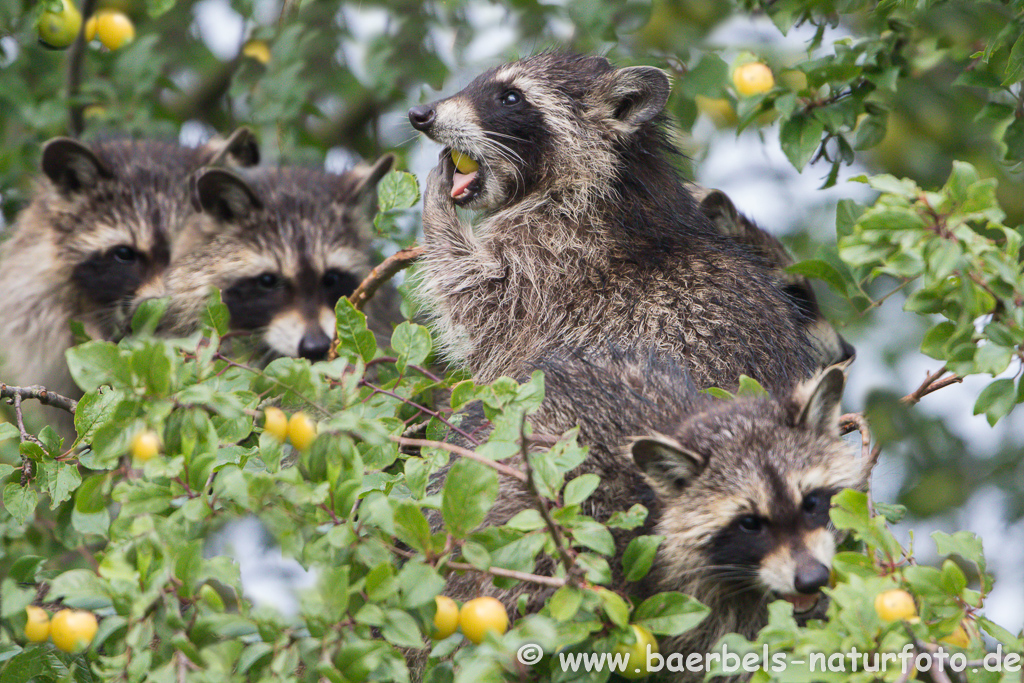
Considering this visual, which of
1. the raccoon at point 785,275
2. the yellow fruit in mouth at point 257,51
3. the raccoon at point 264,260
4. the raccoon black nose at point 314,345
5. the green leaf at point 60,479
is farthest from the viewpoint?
the yellow fruit in mouth at point 257,51

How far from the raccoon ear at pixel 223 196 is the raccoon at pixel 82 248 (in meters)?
0.25

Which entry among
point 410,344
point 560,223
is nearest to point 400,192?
point 560,223

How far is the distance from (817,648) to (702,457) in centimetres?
68

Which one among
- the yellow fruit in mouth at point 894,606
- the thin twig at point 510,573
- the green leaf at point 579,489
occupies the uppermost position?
the green leaf at point 579,489

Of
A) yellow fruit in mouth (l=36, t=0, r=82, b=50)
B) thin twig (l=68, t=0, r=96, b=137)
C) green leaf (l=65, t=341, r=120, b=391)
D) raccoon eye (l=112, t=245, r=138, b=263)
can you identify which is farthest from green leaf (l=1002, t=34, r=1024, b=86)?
thin twig (l=68, t=0, r=96, b=137)

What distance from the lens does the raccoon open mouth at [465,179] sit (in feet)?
13.0

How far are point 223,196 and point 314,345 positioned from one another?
2.92 ft

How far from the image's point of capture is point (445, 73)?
18.1ft

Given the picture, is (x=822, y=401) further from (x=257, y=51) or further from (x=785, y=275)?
(x=257, y=51)

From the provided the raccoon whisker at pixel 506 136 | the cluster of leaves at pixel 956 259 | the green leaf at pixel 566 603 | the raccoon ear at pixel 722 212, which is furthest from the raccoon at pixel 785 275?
the green leaf at pixel 566 603

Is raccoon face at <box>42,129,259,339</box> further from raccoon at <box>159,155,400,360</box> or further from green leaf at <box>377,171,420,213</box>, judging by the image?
green leaf at <box>377,171,420,213</box>

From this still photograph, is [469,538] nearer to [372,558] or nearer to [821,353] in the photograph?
[372,558]

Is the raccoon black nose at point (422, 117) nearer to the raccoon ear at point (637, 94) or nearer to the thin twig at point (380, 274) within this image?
the thin twig at point (380, 274)

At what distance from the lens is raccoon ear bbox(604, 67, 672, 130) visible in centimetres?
392
